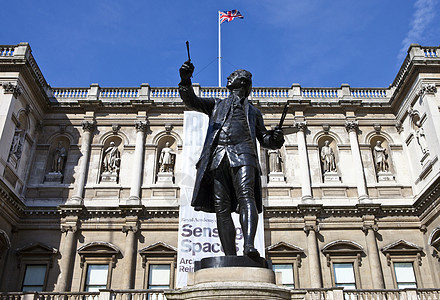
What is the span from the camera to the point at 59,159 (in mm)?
21844

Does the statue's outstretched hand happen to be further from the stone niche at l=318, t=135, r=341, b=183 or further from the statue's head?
the stone niche at l=318, t=135, r=341, b=183

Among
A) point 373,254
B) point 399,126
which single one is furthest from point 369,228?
point 399,126

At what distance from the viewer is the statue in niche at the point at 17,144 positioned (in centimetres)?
1977

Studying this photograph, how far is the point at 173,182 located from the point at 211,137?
16.4m

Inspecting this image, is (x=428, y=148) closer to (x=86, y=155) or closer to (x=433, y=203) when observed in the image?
(x=433, y=203)

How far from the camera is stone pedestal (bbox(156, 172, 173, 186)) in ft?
69.9

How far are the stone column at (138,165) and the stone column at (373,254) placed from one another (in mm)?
10818

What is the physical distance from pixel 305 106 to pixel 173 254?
1043cm

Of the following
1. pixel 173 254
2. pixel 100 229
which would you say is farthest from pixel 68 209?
pixel 173 254

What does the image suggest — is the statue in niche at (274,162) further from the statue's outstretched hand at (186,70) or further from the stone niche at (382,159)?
the statue's outstretched hand at (186,70)

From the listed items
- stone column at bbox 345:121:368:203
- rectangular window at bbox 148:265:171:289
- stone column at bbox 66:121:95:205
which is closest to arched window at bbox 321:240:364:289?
stone column at bbox 345:121:368:203

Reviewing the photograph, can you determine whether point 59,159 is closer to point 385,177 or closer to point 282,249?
point 282,249

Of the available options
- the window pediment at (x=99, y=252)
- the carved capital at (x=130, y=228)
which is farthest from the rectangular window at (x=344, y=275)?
the window pediment at (x=99, y=252)

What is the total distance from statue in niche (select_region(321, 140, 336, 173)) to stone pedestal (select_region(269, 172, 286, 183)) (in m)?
2.27
